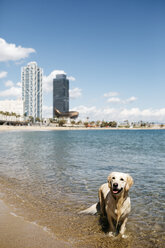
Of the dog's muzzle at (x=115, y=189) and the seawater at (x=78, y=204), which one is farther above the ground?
the dog's muzzle at (x=115, y=189)

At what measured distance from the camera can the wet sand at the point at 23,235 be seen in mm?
4535

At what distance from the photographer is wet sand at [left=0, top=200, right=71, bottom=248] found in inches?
179

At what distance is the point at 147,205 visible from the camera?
25.4ft

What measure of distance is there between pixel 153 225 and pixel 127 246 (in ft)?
5.09

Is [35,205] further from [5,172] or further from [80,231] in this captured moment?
[5,172]

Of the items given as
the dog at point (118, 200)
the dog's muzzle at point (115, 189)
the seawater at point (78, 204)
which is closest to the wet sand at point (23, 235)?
the seawater at point (78, 204)

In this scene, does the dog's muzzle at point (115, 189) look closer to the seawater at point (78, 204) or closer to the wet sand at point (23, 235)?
the seawater at point (78, 204)

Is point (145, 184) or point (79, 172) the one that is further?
point (79, 172)

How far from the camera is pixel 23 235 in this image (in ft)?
16.1

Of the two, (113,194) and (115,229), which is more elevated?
(113,194)

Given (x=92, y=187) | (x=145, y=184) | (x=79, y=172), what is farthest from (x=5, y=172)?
(x=145, y=184)

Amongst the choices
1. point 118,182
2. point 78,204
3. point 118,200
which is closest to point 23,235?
point 118,200

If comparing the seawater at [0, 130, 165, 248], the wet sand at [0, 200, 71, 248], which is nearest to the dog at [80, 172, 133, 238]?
the seawater at [0, 130, 165, 248]

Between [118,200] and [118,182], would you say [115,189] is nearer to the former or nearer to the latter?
[118,182]
